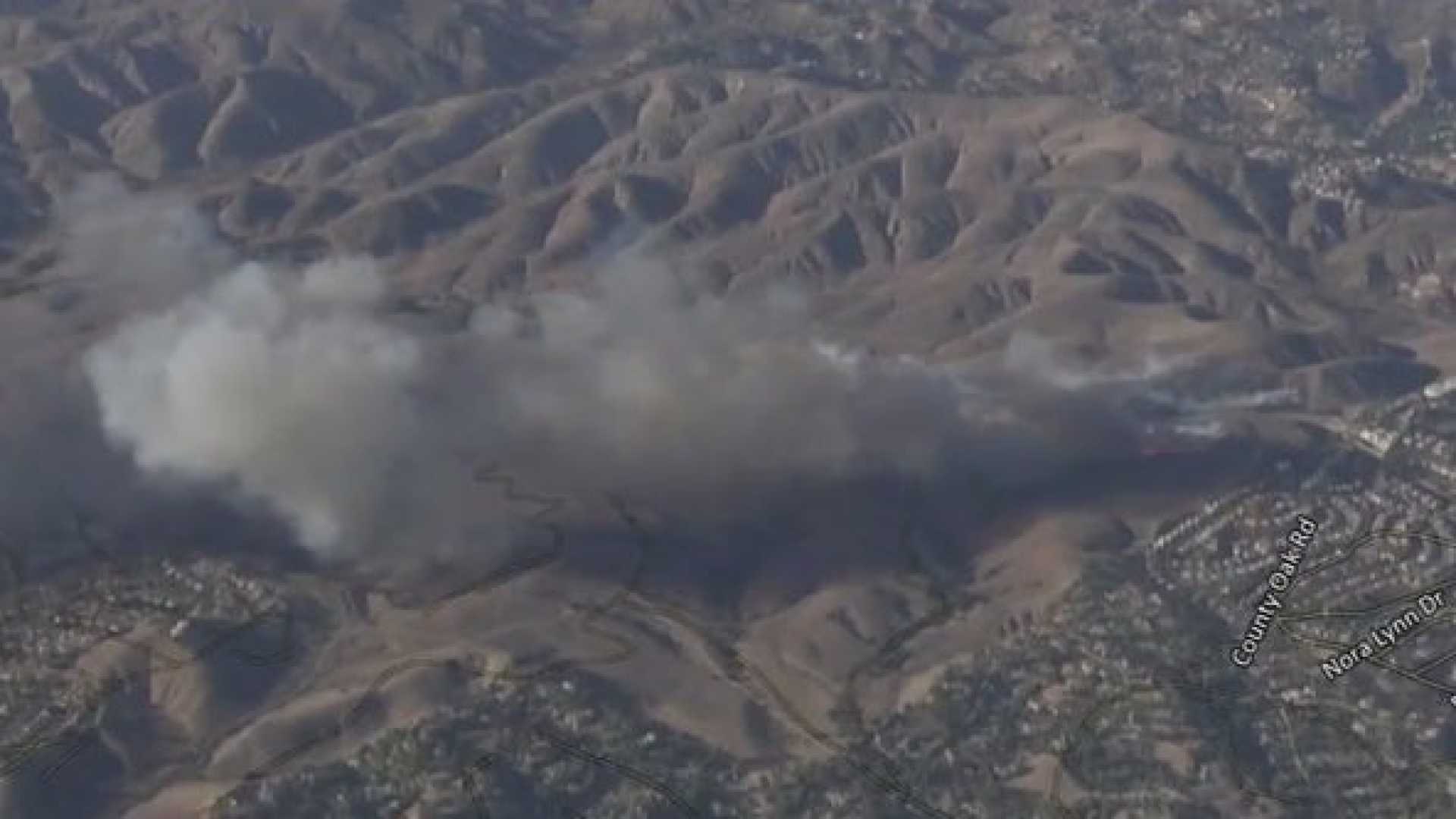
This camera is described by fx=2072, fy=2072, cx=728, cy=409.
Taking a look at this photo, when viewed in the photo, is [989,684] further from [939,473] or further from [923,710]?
[939,473]

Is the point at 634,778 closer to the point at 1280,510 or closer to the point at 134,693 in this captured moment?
the point at 134,693

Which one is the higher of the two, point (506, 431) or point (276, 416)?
point (276, 416)

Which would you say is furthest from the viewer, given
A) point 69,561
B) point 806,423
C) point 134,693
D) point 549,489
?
point 806,423

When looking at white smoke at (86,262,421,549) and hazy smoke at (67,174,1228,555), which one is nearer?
hazy smoke at (67,174,1228,555)

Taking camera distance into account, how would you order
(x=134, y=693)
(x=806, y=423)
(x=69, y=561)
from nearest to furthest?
(x=134, y=693)
(x=69, y=561)
(x=806, y=423)

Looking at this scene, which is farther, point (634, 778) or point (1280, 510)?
point (1280, 510)

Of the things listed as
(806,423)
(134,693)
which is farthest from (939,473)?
(134,693)

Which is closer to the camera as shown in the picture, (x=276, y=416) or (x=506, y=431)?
(x=276, y=416)

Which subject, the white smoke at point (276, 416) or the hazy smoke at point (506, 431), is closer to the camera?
the hazy smoke at point (506, 431)

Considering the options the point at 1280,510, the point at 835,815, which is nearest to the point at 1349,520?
the point at 1280,510
